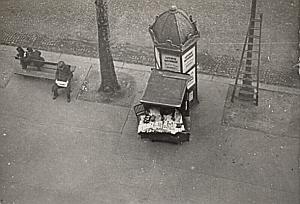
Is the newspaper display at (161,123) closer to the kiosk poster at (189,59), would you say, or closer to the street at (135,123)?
the street at (135,123)

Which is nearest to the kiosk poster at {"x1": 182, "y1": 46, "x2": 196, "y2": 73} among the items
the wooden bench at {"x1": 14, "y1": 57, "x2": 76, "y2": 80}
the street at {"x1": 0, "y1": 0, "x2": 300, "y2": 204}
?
the street at {"x1": 0, "y1": 0, "x2": 300, "y2": 204}

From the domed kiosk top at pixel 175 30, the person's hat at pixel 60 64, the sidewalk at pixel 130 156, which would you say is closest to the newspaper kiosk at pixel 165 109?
the sidewalk at pixel 130 156

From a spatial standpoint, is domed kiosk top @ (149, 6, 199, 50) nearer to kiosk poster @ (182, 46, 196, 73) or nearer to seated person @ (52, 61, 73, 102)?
kiosk poster @ (182, 46, 196, 73)

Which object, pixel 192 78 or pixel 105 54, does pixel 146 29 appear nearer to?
pixel 105 54

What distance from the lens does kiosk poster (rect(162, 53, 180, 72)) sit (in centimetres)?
1232

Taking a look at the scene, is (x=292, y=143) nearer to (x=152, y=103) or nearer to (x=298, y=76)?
(x=298, y=76)

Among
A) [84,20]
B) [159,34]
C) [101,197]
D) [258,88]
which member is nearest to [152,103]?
[159,34]

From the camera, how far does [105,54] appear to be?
13.2 meters

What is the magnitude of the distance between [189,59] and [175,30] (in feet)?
3.16

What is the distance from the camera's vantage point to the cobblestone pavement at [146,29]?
48.6ft

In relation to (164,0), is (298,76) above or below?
below

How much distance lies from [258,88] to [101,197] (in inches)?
193

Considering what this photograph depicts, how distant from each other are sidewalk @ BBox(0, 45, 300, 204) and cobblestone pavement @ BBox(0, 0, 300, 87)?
901 mm

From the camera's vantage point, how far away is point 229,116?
13406 mm
